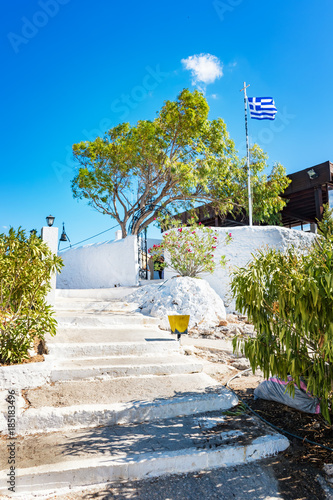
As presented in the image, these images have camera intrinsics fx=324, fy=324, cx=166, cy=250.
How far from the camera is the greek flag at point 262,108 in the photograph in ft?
39.4

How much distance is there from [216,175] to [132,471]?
35.7 feet

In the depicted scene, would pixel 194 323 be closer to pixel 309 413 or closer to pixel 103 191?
pixel 309 413

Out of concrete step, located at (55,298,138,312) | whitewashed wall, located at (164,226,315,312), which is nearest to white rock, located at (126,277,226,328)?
concrete step, located at (55,298,138,312)

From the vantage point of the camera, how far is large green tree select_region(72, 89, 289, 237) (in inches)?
461

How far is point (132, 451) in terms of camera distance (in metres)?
2.54

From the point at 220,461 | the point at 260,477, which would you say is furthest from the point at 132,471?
the point at 260,477

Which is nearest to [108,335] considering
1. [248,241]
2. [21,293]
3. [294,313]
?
[21,293]

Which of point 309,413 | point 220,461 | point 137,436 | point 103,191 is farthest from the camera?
point 103,191

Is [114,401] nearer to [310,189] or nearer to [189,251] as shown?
[189,251]

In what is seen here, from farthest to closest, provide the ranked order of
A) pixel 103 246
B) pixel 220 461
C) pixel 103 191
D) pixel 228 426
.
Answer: pixel 103 191, pixel 103 246, pixel 228 426, pixel 220 461

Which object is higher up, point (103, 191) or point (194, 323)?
point (103, 191)

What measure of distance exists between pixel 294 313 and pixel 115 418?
1.89 m

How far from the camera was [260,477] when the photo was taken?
2.44 metres

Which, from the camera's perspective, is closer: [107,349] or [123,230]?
[107,349]
